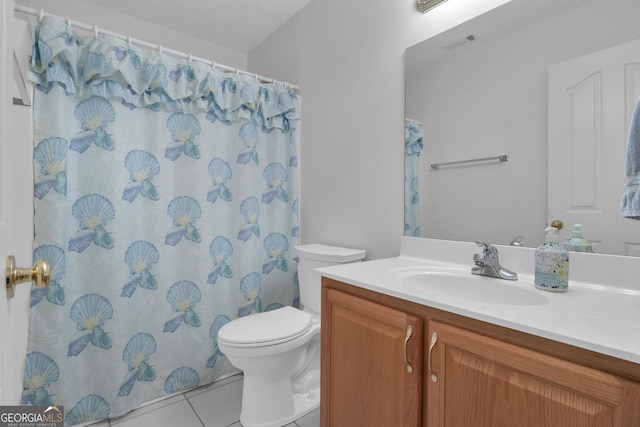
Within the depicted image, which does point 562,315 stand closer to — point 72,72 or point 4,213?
point 4,213

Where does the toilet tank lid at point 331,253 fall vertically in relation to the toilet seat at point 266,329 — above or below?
above

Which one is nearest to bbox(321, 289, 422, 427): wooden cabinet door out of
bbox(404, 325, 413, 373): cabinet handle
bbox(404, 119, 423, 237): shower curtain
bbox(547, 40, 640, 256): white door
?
bbox(404, 325, 413, 373): cabinet handle

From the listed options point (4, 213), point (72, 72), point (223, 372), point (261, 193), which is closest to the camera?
point (4, 213)

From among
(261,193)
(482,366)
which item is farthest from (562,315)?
(261,193)

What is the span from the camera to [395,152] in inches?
63.8

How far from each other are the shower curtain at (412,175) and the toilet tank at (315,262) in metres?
0.32

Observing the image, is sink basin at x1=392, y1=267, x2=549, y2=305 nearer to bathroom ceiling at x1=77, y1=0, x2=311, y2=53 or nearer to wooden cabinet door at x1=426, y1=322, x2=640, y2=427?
wooden cabinet door at x1=426, y1=322, x2=640, y2=427

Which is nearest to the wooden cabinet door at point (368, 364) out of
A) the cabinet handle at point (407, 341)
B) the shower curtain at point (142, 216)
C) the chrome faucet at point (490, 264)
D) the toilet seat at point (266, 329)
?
the cabinet handle at point (407, 341)

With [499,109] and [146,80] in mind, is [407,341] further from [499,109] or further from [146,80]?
[146,80]

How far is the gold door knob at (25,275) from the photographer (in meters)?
0.57

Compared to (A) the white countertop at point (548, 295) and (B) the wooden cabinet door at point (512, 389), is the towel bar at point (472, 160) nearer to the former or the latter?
(A) the white countertop at point (548, 295)

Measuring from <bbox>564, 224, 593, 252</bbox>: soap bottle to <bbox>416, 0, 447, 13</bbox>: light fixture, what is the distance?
Result: 110 centimetres

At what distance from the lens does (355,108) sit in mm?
1814

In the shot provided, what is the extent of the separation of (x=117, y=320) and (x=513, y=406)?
5.80 ft
